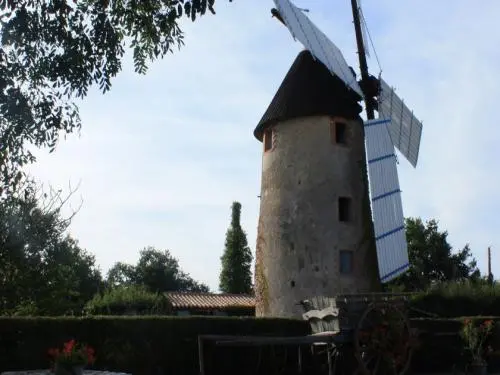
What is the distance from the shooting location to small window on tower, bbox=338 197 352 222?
67.4 ft

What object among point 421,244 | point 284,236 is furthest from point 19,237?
point 421,244

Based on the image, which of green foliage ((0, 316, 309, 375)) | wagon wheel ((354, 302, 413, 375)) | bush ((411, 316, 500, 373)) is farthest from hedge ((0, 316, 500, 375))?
wagon wheel ((354, 302, 413, 375))

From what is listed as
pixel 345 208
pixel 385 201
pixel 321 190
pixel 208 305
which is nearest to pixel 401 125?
pixel 385 201

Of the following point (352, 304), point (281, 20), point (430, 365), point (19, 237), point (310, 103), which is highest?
point (281, 20)

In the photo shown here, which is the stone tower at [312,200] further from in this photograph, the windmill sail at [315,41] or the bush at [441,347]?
the bush at [441,347]

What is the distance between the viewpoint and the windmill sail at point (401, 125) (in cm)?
2297

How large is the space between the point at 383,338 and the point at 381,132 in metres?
10.0

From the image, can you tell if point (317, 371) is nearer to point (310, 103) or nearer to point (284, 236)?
point (284, 236)

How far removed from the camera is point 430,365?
16.6m

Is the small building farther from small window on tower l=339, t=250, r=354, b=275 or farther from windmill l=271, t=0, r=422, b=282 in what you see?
windmill l=271, t=0, r=422, b=282

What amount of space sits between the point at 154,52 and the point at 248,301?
88.0 ft

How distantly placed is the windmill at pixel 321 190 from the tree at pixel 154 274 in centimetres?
3460

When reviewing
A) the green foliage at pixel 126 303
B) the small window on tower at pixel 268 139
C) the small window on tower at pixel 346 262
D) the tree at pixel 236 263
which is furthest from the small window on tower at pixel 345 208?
the tree at pixel 236 263

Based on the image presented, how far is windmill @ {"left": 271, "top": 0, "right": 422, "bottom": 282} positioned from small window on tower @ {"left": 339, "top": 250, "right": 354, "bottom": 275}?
85cm
